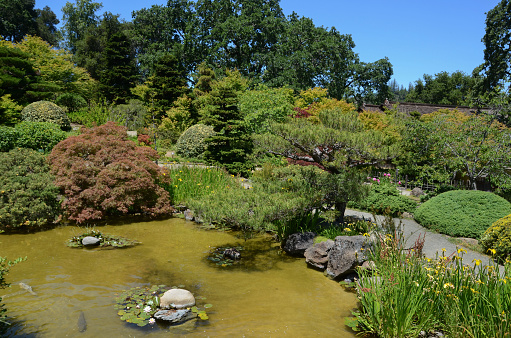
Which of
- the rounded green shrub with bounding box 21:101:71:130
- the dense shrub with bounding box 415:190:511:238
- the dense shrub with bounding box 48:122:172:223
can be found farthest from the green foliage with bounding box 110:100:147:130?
the dense shrub with bounding box 415:190:511:238

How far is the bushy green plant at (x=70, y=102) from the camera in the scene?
19.8m

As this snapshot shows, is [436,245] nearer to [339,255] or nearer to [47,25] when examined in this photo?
[339,255]

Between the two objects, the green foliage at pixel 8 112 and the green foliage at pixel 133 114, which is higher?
the green foliage at pixel 133 114

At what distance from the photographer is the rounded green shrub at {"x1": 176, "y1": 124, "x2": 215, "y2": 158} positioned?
16109 mm

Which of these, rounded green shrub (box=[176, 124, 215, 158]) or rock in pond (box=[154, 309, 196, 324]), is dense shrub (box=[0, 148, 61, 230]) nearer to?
rock in pond (box=[154, 309, 196, 324])

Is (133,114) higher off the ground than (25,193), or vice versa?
(133,114)

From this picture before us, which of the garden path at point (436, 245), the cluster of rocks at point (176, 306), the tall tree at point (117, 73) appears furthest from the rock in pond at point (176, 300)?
the tall tree at point (117, 73)

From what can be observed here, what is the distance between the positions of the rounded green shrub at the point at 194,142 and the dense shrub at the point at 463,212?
1041cm

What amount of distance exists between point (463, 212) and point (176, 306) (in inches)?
299

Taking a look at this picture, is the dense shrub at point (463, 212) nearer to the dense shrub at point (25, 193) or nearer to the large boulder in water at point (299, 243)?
the large boulder in water at point (299, 243)

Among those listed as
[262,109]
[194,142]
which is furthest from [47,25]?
[262,109]

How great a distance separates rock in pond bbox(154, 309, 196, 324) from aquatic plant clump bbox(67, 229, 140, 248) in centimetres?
304

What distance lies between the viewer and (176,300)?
14.8 ft

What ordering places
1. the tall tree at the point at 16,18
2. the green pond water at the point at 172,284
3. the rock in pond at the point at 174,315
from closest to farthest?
the green pond water at the point at 172,284 → the rock in pond at the point at 174,315 → the tall tree at the point at 16,18
